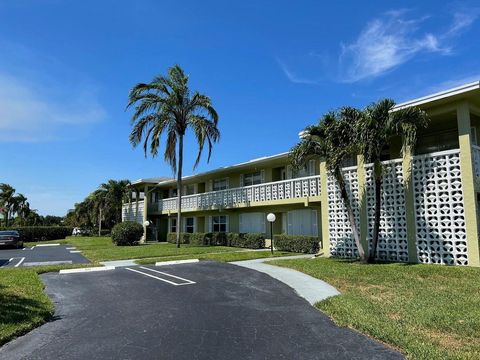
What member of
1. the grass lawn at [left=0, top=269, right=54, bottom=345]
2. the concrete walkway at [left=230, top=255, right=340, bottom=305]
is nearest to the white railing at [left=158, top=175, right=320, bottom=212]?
the concrete walkway at [left=230, top=255, right=340, bottom=305]

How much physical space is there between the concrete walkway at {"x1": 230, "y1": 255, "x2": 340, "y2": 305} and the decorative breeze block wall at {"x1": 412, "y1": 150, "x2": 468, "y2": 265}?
16.0ft

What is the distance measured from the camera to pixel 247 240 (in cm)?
2516

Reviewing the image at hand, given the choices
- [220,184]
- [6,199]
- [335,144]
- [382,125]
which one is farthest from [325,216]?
[6,199]

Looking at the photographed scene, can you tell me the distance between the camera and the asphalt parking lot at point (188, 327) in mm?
5715

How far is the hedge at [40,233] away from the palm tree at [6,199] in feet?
49.0

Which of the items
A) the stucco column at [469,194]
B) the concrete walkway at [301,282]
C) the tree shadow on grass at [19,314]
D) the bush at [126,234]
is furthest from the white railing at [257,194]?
the tree shadow on grass at [19,314]

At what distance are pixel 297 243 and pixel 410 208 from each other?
745 cm

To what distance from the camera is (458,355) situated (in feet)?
18.0

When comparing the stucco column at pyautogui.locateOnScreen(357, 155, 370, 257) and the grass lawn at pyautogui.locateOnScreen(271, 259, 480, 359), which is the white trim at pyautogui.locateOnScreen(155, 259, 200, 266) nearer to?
the grass lawn at pyautogui.locateOnScreen(271, 259, 480, 359)

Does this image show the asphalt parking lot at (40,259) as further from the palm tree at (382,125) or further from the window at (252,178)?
the palm tree at (382,125)

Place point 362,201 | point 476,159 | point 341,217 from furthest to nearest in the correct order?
point 341,217, point 362,201, point 476,159

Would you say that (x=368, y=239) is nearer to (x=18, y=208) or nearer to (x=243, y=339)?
(x=243, y=339)

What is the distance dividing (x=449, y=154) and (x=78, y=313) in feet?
41.3

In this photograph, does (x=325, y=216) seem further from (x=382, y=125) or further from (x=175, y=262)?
(x=175, y=262)
